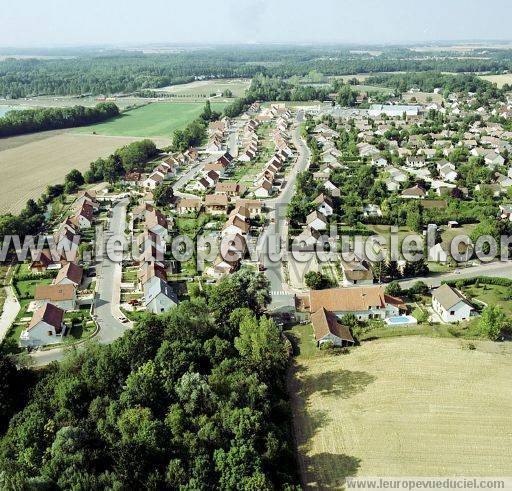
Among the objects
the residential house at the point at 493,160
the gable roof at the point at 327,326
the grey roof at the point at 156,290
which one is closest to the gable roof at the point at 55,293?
the grey roof at the point at 156,290

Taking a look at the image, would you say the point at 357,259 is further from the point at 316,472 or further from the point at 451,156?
the point at 451,156

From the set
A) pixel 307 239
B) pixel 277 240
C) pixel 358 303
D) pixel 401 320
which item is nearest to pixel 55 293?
pixel 277 240

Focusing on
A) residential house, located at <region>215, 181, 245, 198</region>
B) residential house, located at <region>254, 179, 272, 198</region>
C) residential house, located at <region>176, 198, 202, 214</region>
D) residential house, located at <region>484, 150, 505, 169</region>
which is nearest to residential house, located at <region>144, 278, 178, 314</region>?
residential house, located at <region>176, 198, 202, 214</region>

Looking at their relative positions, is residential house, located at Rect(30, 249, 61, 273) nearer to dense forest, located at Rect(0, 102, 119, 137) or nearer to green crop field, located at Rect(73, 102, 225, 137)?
green crop field, located at Rect(73, 102, 225, 137)

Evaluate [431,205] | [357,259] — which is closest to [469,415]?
[357,259]

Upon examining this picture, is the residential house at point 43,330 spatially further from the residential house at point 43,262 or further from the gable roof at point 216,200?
the gable roof at point 216,200

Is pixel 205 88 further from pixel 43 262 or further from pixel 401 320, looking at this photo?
pixel 401 320
